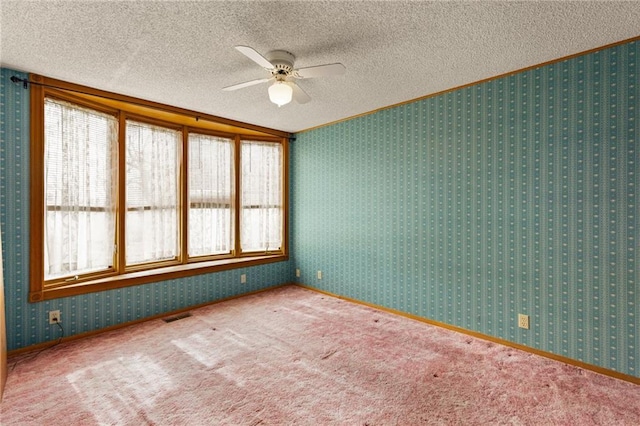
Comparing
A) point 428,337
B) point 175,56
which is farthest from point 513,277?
point 175,56

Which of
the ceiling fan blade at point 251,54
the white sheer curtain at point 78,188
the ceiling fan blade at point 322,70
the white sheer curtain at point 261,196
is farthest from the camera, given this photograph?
the white sheer curtain at point 261,196

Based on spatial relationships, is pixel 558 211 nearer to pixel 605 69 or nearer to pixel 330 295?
pixel 605 69

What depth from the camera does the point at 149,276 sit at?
3.51 m

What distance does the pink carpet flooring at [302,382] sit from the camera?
6.22ft

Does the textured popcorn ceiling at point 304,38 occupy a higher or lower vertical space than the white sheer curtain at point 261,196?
higher

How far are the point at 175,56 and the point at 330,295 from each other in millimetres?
3423

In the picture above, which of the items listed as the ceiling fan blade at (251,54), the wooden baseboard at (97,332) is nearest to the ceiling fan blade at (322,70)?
the ceiling fan blade at (251,54)

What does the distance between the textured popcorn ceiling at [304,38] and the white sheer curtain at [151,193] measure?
868 mm

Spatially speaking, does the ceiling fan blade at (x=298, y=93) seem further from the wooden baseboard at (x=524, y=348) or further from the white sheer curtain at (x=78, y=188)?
the wooden baseboard at (x=524, y=348)

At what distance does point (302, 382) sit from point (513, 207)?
7.73 ft

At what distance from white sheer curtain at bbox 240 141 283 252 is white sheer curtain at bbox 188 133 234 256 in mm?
205

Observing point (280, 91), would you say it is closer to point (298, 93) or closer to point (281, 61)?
point (281, 61)

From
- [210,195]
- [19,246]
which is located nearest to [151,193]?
[210,195]

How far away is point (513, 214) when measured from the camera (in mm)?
2785
